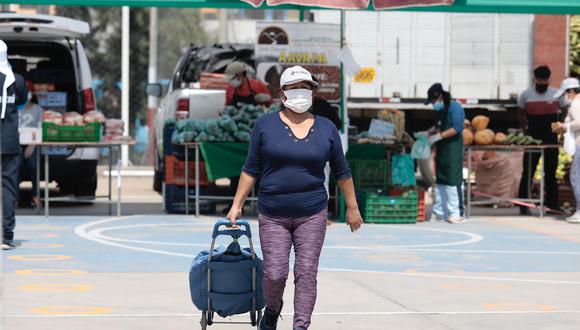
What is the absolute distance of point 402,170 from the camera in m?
16.3

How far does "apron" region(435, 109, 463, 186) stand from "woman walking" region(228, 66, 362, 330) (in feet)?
29.2

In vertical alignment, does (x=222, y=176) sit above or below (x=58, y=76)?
below

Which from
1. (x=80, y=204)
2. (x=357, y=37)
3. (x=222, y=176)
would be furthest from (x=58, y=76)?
(x=357, y=37)

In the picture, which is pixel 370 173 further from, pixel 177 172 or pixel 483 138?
pixel 177 172

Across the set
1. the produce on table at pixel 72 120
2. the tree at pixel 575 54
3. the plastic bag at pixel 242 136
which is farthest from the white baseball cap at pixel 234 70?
the tree at pixel 575 54

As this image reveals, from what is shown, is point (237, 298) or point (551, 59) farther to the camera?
point (551, 59)

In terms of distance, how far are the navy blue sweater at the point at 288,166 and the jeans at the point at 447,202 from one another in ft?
29.6

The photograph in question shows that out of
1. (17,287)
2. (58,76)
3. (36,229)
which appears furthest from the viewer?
(58,76)

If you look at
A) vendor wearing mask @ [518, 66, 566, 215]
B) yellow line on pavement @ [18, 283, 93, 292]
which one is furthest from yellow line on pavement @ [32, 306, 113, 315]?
vendor wearing mask @ [518, 66, 566, 215]

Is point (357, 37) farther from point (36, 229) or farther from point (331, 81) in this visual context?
point (36, 229)

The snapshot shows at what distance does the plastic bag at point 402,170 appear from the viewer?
1631 cm

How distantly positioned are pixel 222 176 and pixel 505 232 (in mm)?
3625

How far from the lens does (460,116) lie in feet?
53.6

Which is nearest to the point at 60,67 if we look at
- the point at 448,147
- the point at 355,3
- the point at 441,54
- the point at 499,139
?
the point at 355,3
